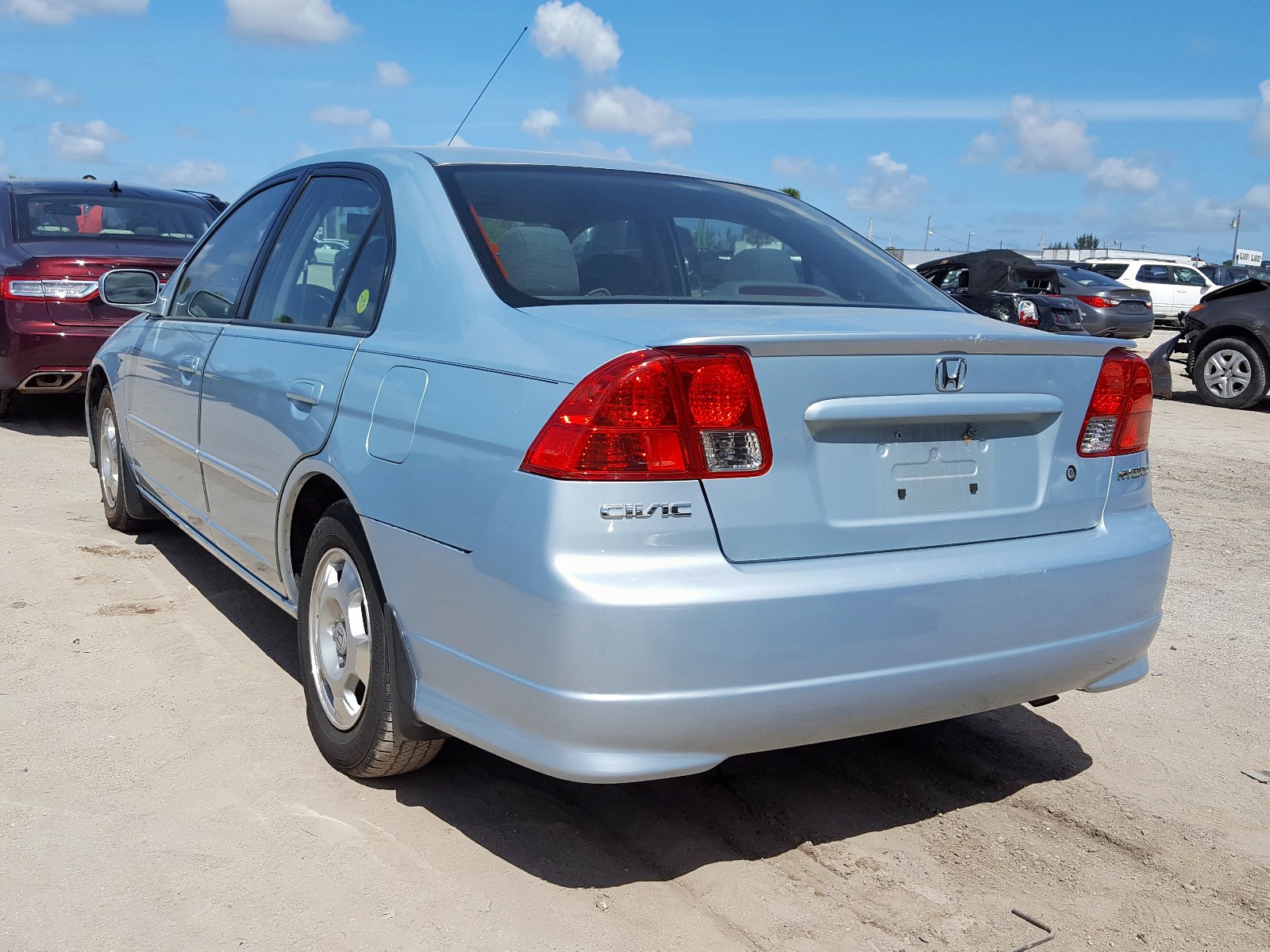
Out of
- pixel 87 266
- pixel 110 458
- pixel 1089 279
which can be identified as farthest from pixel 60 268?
pixel 1089 279

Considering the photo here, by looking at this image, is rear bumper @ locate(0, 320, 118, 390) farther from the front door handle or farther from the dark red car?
the front door handle

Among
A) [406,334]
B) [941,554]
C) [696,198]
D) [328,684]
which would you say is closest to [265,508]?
[328,684]

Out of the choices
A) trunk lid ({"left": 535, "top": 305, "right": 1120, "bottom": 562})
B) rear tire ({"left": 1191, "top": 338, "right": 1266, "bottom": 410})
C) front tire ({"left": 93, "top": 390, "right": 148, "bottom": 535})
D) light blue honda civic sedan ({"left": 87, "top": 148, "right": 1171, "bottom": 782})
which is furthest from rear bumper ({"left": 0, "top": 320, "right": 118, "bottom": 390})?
rear tire ({"left": 1191, "top": 338, "right": 1266, "bottom": 410})

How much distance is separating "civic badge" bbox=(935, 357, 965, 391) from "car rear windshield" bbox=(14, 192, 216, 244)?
741 cm

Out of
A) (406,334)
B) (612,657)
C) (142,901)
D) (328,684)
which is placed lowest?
(142,901)

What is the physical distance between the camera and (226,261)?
14.6ft

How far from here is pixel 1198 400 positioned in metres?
14.3

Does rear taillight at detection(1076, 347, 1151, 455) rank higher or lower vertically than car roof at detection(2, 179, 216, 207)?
lower

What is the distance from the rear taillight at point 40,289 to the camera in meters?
8.02

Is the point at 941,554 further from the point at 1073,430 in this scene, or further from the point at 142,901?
the point at 142,901

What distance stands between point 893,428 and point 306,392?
1576 mm

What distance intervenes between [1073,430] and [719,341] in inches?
40.1

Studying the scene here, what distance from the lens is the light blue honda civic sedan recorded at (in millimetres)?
2438

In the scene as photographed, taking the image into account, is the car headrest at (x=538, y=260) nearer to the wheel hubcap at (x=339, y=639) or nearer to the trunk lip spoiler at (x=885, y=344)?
the trunk lip spoiler at (x=885, y=344)
